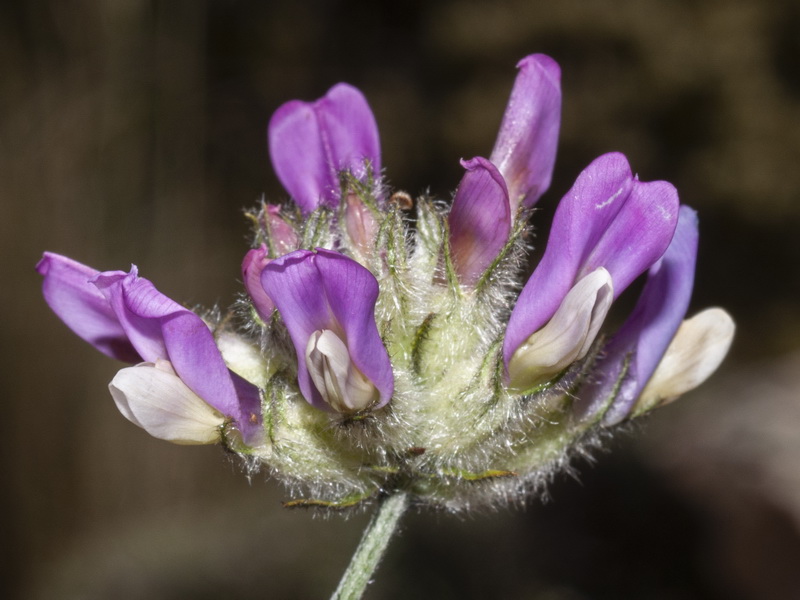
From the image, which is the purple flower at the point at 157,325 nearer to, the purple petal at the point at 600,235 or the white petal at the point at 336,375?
the white petal at the point at 336,375

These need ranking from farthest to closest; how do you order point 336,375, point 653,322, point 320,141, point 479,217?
1. point 320,141
2. point 653,322
3. point 479,217
4. point 336,375

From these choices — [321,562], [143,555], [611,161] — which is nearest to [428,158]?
[321,562]

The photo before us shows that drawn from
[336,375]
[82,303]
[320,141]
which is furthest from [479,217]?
[82,303]

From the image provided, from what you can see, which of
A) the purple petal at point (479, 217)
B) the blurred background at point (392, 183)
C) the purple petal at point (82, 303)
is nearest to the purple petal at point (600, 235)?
the purple petal at point (479, 217)

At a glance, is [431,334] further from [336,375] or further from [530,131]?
[530,131]

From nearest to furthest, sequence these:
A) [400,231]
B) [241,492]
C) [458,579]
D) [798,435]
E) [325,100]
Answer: [400,231], [325,100], [458,579], [798,435], [241,492]

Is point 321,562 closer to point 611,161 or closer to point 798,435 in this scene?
point 798,435
